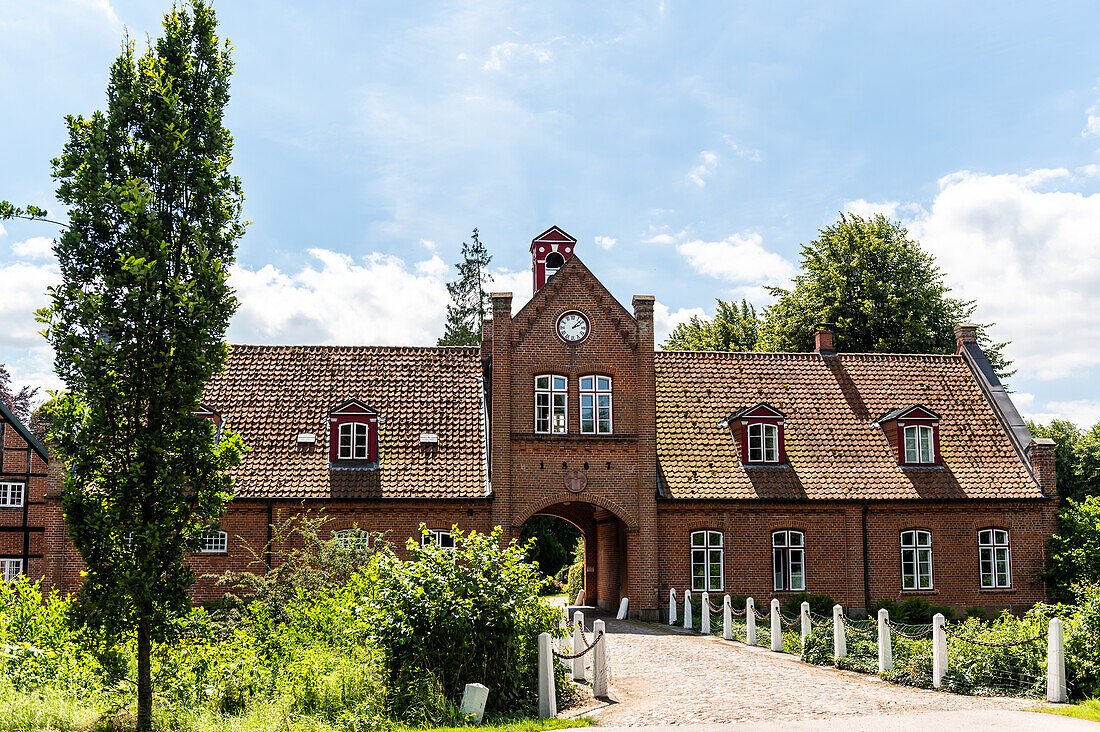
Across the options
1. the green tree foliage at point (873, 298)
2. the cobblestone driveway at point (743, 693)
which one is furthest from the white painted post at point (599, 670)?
the green tree foliage at point (873, 298)

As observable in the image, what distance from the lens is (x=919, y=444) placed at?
94.9 feet

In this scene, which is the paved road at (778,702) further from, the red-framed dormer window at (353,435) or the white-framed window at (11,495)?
the white-framed window at (11,495)

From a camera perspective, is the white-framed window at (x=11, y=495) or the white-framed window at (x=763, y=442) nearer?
the white-framed window at (x=11, y=495)

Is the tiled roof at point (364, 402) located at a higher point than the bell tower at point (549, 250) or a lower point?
lower

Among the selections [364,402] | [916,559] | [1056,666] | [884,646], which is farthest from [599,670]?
[916,559]

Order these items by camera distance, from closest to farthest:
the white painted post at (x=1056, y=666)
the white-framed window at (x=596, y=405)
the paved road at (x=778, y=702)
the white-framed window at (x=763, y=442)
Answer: the paved road at (x=778, y=702)
the white painted post at (x=1056, y=666)
the white-framed window at (x=596, y=405)
the white-framed window at (x=763, y=442)

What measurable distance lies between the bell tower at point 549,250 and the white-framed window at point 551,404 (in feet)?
15.1

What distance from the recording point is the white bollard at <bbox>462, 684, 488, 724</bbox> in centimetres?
1239

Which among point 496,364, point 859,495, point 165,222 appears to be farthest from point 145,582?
point 859,495

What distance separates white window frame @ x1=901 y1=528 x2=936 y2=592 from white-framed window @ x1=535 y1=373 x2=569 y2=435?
35.5 ft

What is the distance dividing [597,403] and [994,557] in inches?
508

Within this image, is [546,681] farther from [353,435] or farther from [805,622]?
[353,435]

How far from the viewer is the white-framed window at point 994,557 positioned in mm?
27953

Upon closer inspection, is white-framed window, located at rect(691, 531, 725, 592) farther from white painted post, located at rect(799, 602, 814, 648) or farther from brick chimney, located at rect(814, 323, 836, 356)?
brick chimney, located at rect(814, 323, 836, 356)
